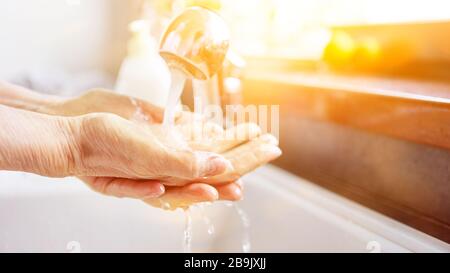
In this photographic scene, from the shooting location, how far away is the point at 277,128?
0.88 m

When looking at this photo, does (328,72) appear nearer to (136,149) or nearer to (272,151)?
(272,151)

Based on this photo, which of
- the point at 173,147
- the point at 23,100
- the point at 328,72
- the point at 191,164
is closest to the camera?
the point at 191,164

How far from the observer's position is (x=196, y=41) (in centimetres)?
55

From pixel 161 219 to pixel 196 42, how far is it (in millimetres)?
373

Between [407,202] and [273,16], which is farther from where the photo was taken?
[273,16]

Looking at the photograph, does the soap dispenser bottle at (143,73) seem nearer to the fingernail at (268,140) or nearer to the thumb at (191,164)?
the fingernail at (268,140)

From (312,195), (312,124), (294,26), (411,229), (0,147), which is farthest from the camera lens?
(294,26)

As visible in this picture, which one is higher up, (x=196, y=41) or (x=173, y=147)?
(x=196, y=41)

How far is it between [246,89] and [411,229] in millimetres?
413

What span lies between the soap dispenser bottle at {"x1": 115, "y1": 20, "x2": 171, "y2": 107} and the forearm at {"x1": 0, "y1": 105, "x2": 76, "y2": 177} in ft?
1.55

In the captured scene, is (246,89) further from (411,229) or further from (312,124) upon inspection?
(411,229)

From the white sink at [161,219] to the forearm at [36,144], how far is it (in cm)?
27

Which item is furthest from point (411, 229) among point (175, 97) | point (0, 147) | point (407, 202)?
point (0, 147)

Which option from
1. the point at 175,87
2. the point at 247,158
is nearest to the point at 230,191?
the point at 247,158
